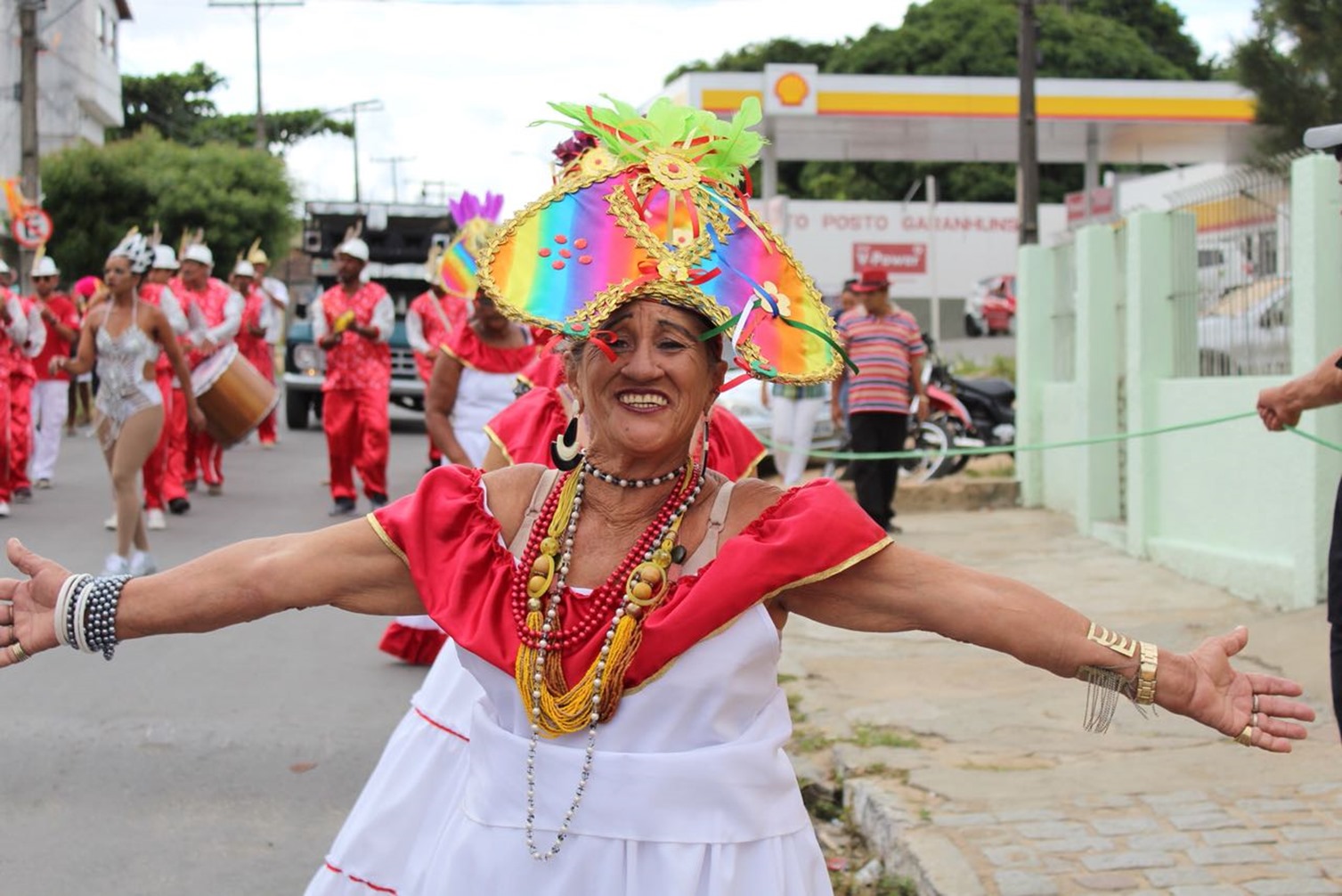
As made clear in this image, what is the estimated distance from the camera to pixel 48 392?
16812 millimetres

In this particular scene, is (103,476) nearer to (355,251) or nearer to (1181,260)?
(355,251)

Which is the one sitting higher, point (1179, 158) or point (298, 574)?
point (1179, 158)

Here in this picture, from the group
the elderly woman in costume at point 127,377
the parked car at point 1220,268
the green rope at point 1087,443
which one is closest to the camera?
the green rope at point 1087,443

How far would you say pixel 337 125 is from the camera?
77750 mm

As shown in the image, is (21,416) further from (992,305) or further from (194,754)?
(992,305)

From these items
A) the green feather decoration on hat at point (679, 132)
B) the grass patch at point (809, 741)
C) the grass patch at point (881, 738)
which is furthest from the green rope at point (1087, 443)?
the green feather decoration on hat at point (679, 132)

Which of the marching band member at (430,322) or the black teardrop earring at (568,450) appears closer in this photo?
the black teardrop earring at (568,450)

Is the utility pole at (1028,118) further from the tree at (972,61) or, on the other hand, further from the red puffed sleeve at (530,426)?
the tree at (972,61)

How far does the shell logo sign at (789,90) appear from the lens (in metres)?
32.3

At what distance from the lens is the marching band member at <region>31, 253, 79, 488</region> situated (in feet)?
53.9

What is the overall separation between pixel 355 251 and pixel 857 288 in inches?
168

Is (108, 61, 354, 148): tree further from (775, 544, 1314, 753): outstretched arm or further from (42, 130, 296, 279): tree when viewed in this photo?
(775, 544, 1314, 753): outstretched arm

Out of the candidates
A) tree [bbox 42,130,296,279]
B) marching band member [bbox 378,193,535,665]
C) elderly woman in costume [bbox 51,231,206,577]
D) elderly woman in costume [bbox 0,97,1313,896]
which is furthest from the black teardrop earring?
tree [bbox 42,130,296,279]

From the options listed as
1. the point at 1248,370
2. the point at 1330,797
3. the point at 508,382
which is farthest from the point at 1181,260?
the point at 1330,797
